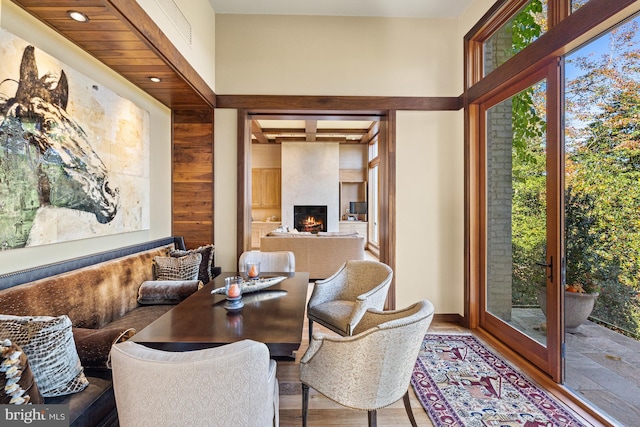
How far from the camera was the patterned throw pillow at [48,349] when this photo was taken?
1.32 metres

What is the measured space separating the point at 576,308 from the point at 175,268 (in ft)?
11.2

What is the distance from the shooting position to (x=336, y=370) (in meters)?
1.57

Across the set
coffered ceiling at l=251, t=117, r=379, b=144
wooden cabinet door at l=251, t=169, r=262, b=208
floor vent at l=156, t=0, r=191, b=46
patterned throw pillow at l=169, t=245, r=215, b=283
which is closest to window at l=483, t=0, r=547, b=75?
floor vent at l=156, t=0, r=191, b=46

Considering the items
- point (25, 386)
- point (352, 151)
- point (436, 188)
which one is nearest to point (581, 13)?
point (436, 188)

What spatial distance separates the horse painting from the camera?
1767mm

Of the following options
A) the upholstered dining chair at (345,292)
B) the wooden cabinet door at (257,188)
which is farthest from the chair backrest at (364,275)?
the wooden cabinet door at (257,188)

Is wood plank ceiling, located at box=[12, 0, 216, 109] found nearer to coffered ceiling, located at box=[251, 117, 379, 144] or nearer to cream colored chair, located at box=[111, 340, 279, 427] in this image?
cream colored chair, located at box=[111, 340, 279, 427]

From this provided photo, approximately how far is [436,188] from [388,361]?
281 centimetres

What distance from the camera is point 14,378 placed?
3.64 ft

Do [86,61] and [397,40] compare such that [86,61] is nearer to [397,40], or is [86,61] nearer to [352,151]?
→ [397,40]

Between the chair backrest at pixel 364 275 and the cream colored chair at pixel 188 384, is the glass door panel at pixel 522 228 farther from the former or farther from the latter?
the cream colored chair at pixel 188 384

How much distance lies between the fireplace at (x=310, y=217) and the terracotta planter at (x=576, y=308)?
7031mm

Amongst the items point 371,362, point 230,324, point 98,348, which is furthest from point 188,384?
point 98,348

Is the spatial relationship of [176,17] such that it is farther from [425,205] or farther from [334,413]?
[334,413]
